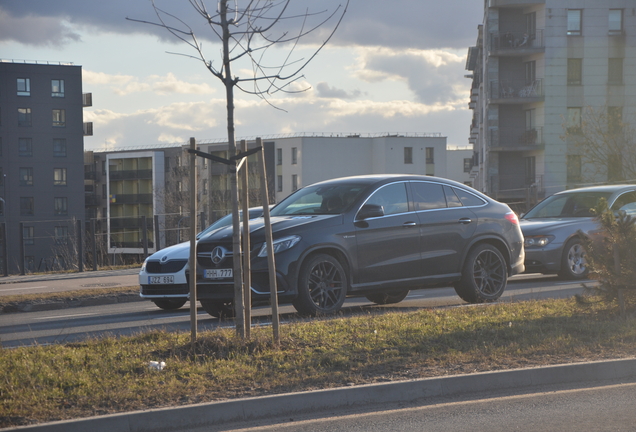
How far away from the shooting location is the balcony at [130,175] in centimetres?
10525

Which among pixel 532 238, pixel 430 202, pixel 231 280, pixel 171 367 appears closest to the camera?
pixel 171 367

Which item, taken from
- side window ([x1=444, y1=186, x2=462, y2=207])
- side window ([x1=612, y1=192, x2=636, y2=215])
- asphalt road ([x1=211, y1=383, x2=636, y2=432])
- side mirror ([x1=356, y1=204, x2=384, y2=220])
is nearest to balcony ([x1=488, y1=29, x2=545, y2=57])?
side window ([x1=612, y1=192, x2=636, y2=215])

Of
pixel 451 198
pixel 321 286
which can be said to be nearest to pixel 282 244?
pixel 321 286

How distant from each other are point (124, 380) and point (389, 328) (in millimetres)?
3060

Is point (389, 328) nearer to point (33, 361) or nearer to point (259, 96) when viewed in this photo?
point (259, 96)

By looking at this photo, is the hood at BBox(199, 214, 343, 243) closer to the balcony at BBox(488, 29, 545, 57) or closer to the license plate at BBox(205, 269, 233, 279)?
the license plate at BBox(205, 269, 233, 279)

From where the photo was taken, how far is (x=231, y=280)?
9492 millimetres

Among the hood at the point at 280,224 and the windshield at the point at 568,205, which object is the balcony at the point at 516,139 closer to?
the windshield at the point at 568,205

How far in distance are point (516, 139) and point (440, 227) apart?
1668 inches

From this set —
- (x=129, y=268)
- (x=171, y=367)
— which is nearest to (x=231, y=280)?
(x=171, y=367)

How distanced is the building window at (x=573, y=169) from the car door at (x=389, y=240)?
132ft

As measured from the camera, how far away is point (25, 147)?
255ft

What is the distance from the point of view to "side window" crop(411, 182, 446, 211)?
1080 cm

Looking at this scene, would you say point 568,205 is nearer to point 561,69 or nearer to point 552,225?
point 552,225
